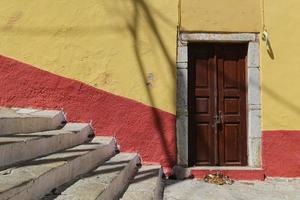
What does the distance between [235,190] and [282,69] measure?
216 centimetres

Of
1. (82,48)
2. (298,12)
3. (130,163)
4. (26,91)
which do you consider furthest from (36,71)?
(298,12)

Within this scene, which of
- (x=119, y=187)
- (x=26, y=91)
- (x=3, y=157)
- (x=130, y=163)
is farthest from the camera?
(x=26, y=91)

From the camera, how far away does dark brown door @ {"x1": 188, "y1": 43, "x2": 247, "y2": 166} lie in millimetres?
7188

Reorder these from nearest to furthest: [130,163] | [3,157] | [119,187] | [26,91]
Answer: [3,157]
[119,187]
[130,163]
[26,91]

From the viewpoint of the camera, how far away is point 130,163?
5848mm

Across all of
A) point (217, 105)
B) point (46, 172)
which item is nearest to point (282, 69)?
point (217, 105)

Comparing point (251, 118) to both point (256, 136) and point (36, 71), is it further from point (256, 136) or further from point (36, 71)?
point (36, 71)

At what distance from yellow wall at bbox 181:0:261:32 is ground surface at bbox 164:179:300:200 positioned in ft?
7.92

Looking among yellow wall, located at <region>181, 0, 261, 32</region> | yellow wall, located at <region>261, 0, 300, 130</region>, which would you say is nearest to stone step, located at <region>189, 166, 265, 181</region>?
yellow wall, located at <region>261, 0, 300, 130</region>

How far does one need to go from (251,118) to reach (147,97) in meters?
1.69

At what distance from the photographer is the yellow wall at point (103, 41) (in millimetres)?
6918

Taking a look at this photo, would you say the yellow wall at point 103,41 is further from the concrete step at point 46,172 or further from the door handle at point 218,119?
the concrete step at point 46,172

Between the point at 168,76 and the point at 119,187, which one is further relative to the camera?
the point at 168,76

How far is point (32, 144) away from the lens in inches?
163
